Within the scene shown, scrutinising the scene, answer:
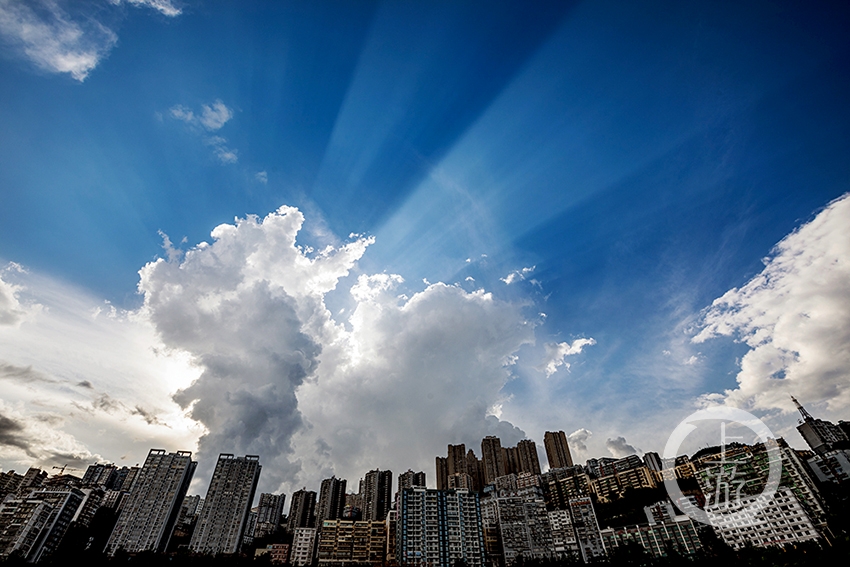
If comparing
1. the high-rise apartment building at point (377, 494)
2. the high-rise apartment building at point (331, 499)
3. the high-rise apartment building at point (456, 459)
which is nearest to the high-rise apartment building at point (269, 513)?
the high-rise apartment building at point (331, 499)

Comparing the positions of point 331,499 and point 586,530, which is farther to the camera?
point 331,499

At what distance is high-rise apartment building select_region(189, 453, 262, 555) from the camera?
58.6m

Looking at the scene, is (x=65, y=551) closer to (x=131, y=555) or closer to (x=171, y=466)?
(x=131, y=555)

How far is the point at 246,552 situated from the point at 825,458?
290 ft

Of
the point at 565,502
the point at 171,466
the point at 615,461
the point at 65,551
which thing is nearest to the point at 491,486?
the point at 565,502

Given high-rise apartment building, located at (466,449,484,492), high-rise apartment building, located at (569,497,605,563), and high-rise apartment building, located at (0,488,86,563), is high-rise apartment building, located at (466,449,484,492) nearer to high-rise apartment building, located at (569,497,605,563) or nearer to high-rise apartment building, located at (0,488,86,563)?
high-rise apartment building, located at (569,497,605,563)

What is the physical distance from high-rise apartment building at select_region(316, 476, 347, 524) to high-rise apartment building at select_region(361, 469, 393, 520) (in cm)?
485

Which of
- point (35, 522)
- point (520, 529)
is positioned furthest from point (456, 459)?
point (35, 522)

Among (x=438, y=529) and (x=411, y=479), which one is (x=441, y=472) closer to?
(x=411, y=479)

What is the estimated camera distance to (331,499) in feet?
255

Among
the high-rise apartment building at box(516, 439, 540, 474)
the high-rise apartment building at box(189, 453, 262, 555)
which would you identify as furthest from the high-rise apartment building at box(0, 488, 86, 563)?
the high-rise apartment building at box(516, 439, 540, 474)

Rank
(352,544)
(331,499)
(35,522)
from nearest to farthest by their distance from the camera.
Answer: (35,522)
(352,544)
(331,499)

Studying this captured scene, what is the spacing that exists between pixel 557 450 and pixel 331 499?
49826 millimetres

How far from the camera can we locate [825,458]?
173 ft
